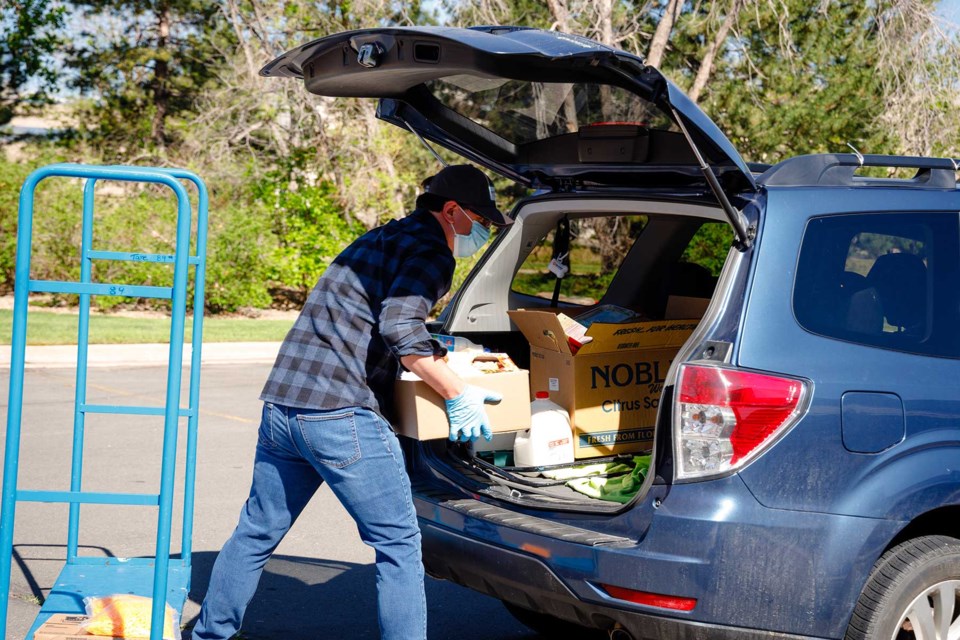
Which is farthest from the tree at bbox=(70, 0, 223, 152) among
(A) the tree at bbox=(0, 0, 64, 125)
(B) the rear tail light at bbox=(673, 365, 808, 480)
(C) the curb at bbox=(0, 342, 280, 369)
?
(B) the rear tail light at bbox=(673, 365, 808, 480)

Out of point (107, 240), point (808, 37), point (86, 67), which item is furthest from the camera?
point (86, 67)

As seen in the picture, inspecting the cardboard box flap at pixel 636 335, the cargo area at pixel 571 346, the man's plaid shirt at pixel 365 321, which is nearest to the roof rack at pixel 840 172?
the cargo area at pixel 571 346

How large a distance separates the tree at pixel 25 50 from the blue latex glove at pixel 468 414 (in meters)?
26.6

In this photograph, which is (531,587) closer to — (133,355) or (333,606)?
(333,606)

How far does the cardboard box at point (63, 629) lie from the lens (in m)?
3.60

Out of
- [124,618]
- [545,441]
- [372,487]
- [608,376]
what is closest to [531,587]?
[372,487]

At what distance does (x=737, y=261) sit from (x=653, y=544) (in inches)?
37.0

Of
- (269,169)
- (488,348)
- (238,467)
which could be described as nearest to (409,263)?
(488,348)

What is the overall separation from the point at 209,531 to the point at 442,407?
2.73 metres

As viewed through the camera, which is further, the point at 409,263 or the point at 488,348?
the point at 488,348

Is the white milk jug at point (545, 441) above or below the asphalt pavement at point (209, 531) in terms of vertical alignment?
above

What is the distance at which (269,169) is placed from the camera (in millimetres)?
20359

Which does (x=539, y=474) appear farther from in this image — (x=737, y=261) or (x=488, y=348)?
(x=737, y=261)

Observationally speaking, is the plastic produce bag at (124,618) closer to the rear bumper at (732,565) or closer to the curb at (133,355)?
the rear bumper at (732,565)
